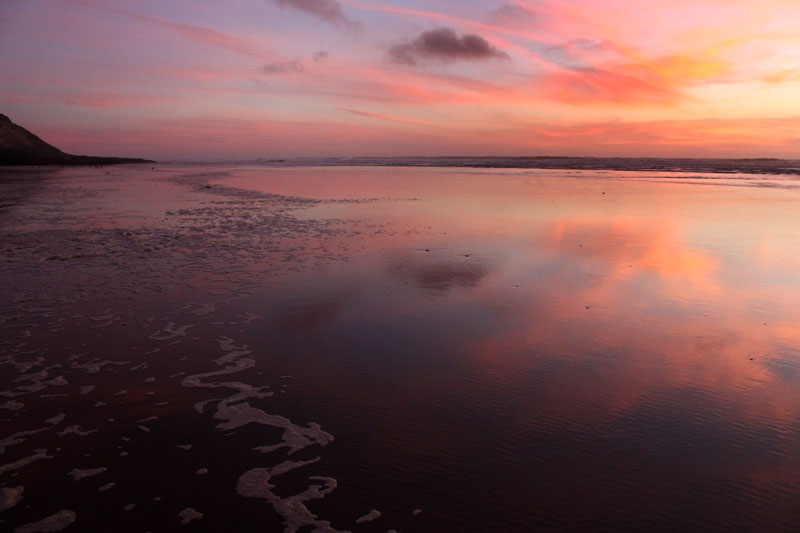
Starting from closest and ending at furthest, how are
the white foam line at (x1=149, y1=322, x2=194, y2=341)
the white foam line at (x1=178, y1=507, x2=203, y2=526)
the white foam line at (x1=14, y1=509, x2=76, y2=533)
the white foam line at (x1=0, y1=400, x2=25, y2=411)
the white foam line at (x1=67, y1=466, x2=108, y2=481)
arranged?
the white foam line at (x1=14, y1=509, x2=76, y2=533), the white foam line at (x1=178, y1=507, x2=203, y2=526), the white foam line at (x1=67, y1=466, x2=108, y2=481), the white foam line at (x1=0, y1=400, x2=25, y2=411), the white foam line at (x1=149, y1=322, x2=194, y2=341)

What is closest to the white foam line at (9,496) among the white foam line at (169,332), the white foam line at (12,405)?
the white foam line at (12,405)

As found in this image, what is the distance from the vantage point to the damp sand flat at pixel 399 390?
3.31m

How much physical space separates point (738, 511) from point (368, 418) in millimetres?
2740

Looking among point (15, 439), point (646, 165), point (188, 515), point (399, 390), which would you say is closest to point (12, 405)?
point (15, 439)

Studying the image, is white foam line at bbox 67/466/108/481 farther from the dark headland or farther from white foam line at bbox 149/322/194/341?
the dark headland

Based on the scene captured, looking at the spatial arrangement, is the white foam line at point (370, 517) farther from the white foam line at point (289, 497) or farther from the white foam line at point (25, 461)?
the white foam line at point (25, 461)

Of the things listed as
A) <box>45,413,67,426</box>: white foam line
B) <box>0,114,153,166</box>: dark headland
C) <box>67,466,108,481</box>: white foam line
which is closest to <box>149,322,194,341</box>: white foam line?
<box>45,413,67,426</box>: white foam line

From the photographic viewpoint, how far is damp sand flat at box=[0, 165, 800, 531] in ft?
10.8

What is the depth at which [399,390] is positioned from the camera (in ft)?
16.1

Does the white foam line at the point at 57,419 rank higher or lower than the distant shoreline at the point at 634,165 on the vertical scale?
lower

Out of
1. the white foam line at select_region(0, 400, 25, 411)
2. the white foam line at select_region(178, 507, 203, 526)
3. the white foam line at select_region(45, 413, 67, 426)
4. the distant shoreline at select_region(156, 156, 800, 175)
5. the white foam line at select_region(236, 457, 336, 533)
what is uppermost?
the distant shoreline at select_region(156, 156, 800, 175)

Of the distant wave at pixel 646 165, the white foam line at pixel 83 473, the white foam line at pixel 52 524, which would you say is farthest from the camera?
the distant wave at pixel 646 165

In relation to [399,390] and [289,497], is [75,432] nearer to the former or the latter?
[289,497]

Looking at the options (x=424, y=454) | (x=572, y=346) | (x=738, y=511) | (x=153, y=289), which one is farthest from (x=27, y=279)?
(x=738, y=511)
